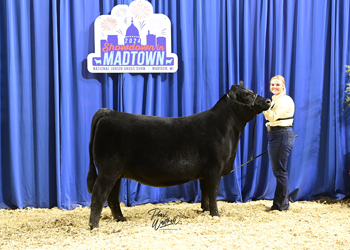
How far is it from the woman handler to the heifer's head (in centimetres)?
40

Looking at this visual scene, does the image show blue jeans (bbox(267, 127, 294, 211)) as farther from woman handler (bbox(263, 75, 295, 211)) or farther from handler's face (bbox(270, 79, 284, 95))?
handler's face (bbox(270, 79, 284, 95))

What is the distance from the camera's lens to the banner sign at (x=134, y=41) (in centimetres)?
409

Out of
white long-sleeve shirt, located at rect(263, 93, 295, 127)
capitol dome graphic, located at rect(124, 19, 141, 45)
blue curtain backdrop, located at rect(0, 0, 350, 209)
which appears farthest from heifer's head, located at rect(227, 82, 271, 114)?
capitol dome graphic, located at rect(124, 19, 141, 45)

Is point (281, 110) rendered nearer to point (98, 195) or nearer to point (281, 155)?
point (281, 155)

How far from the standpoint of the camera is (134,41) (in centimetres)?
415

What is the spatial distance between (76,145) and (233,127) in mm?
2104

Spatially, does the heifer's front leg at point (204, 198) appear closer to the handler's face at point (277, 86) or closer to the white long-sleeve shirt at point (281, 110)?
the white long-sleeve shirt at point (281, 110)

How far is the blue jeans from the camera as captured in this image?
358 centimetres

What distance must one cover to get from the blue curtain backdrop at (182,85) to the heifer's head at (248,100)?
1107 millimetres

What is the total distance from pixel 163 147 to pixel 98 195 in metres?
0.70

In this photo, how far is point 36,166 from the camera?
4.10 meters

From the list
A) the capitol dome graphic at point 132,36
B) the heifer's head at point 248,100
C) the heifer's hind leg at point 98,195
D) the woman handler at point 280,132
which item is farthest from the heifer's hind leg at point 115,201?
the capitol dome graphic at point 132,36

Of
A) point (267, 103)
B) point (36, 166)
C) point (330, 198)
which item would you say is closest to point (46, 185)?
point (36, 166)

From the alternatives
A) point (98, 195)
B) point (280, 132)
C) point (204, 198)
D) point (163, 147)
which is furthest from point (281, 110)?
point (98, 195)
